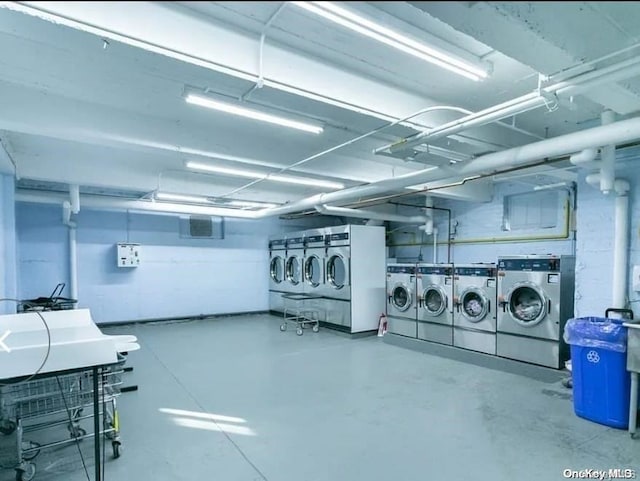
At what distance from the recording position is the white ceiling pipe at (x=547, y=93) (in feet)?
6.72

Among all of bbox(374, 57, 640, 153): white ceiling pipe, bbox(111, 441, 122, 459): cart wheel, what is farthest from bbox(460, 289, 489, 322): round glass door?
bbox(111, 441, 122, 459): cart wheel

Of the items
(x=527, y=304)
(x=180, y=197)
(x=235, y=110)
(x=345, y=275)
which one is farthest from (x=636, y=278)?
(x=180, y=197)

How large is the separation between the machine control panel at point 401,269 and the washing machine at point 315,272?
4.84 feet

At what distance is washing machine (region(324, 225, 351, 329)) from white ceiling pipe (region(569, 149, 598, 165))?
3812 mm

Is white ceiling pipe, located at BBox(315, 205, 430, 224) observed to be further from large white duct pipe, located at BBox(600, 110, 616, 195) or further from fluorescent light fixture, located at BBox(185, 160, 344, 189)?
large white duct pipe, located at BBox(600, 110, 616, 195)

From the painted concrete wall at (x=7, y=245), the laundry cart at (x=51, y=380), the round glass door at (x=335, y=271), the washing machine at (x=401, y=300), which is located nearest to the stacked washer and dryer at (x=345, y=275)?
the round glass door at (x=335, y=271)

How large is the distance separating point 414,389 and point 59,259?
6821 mm

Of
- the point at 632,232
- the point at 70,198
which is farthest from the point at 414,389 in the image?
the point at 70,198

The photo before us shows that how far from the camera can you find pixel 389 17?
1992 mm

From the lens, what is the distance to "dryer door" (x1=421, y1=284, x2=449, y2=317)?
5445 millimetres

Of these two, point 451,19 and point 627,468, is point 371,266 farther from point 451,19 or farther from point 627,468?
point 451,19

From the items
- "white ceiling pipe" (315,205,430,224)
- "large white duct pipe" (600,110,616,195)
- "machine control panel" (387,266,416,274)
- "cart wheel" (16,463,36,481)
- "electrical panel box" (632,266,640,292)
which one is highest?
"large white duct pipe" (600,110,616,195)

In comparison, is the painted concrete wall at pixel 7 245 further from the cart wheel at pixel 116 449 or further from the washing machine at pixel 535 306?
the washing machine at pixel 535 306

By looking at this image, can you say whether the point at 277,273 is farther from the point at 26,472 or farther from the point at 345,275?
the point at 26,472
